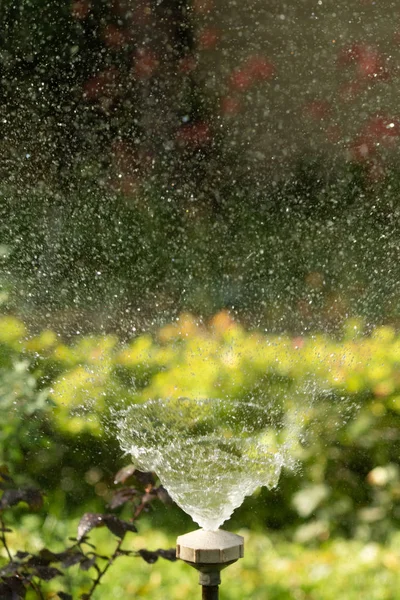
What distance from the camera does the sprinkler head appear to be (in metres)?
1.05

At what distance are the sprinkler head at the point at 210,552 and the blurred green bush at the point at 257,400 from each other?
1.05 meters

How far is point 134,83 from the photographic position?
3115 mm

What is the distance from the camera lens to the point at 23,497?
1.53 metres

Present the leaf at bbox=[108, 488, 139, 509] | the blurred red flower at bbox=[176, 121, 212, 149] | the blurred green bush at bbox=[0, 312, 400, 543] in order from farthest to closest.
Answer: the blurred red flower at bbox=[176, 121, 212, 149] → the blurred green bush at bbox=[0, 312, 400, 543] → the leaf at bbox=[108, 488, 139, 509]

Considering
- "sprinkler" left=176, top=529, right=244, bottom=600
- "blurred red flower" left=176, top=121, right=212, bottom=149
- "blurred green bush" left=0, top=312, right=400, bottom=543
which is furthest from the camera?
"blurred red flower" left=176, top=121, right=212, bottom=149

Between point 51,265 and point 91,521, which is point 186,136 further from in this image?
point 91,521

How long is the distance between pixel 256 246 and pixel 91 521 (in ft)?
5.74

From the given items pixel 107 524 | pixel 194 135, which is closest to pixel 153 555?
pixel 107 524

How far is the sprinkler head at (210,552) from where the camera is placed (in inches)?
41.3

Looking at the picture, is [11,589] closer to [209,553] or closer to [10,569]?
[10,569]

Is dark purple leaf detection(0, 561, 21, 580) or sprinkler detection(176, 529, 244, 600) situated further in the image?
dark purple leaf detection(0, 561, 21, 580)

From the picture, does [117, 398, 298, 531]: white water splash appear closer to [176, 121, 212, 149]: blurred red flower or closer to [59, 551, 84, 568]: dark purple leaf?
[59, 551, 84, 568]: dark purple leaf

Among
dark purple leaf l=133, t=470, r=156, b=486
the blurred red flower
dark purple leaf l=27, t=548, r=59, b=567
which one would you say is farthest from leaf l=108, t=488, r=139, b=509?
the blurred red flower

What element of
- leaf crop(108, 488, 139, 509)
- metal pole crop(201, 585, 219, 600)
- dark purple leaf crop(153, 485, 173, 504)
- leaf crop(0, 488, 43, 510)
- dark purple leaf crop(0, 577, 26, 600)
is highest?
dark purple leaf crop(153, 485, 173, 504)
